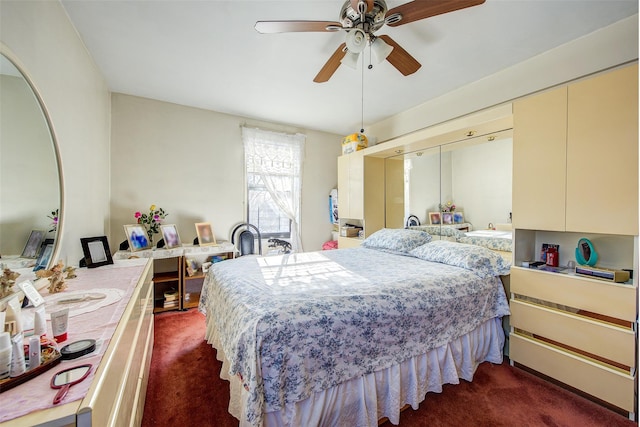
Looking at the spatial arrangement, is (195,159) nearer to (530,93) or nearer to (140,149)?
(140,149)

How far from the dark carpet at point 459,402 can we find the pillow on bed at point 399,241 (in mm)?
1139

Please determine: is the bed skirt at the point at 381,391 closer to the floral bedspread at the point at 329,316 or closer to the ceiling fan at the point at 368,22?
the floral bedspread at the point at 329,316

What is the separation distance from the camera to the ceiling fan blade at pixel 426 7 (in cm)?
139

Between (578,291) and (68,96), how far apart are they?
Answer: 3.73 m

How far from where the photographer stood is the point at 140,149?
3.20 m

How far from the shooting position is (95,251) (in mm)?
1946

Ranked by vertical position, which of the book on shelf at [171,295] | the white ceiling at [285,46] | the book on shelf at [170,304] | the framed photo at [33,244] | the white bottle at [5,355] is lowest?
the book on shelf at [170,304]

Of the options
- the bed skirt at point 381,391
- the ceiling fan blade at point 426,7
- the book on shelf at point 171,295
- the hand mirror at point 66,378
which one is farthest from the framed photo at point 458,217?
the book on shelf at point 171,295

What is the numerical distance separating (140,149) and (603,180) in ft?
14.2

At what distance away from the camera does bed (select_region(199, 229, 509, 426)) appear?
119 cm

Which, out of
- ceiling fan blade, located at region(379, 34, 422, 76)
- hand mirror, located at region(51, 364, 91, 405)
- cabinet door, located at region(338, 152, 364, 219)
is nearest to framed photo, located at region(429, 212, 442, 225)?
cabinet door, located at region(338, 152, 364, 219)

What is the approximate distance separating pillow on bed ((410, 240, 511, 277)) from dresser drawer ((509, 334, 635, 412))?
0.54 metres

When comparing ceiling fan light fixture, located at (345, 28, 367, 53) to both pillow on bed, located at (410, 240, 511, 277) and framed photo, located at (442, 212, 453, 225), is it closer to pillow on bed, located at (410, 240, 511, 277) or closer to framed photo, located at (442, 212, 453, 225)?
pillow on bed, located at (410, 240, 511, 277)

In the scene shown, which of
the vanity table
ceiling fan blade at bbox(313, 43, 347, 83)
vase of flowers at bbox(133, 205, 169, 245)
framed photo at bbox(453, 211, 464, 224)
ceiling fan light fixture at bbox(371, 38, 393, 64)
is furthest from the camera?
vase of flowers at bbox(133, 205, 169, 245)
